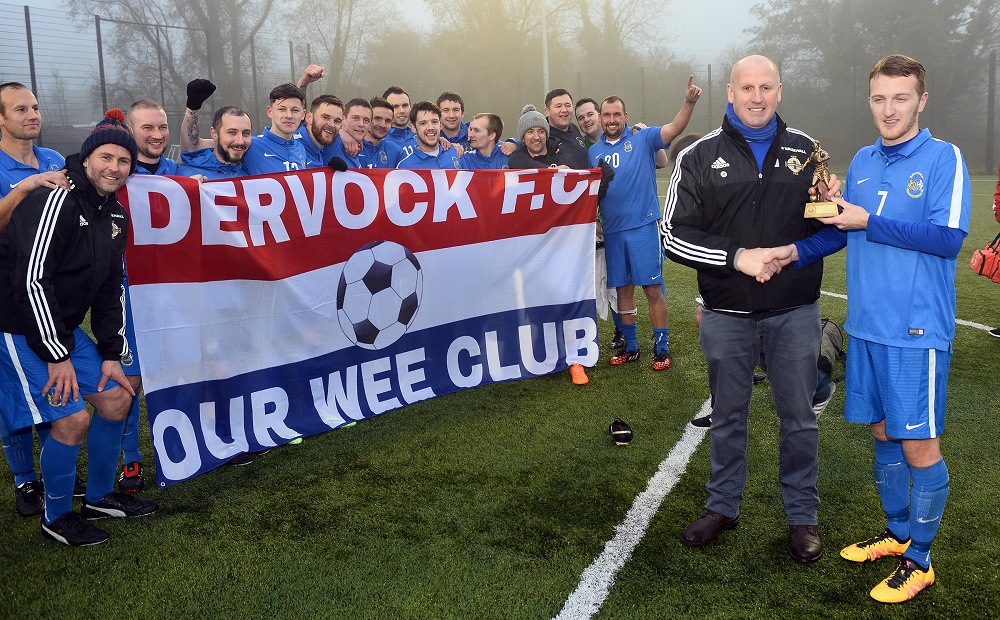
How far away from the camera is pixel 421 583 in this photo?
3.12m

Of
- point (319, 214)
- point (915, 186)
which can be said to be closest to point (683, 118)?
point (319, 214)

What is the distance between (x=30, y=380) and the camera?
338 centimetres

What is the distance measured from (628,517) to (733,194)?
1.66m

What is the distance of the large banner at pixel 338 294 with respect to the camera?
4012 mm

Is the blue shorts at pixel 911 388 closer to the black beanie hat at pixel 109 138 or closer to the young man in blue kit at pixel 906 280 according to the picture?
the young man in blue kit at pixel 906 280

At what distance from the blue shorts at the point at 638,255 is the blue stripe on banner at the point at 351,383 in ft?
1.57

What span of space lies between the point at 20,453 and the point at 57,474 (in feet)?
2.04

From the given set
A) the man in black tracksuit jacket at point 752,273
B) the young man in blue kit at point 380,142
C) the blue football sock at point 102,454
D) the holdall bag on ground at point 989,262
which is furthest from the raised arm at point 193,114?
the holdall bag on ground at point 989,262

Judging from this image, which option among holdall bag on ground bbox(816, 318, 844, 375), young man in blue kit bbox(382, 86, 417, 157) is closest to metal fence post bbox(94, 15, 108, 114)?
young man in blue kit bbox(382, 86, 417, 157)

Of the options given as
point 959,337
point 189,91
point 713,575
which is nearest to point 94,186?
point 189,91

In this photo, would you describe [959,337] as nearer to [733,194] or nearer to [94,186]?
[733,194]

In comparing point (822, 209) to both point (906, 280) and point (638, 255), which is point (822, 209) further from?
point (638, 255)

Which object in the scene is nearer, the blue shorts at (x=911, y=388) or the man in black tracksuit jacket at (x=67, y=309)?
the blue shorts at (x=911, y=388)

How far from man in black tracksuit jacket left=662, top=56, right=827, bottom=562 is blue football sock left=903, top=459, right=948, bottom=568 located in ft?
1.40
